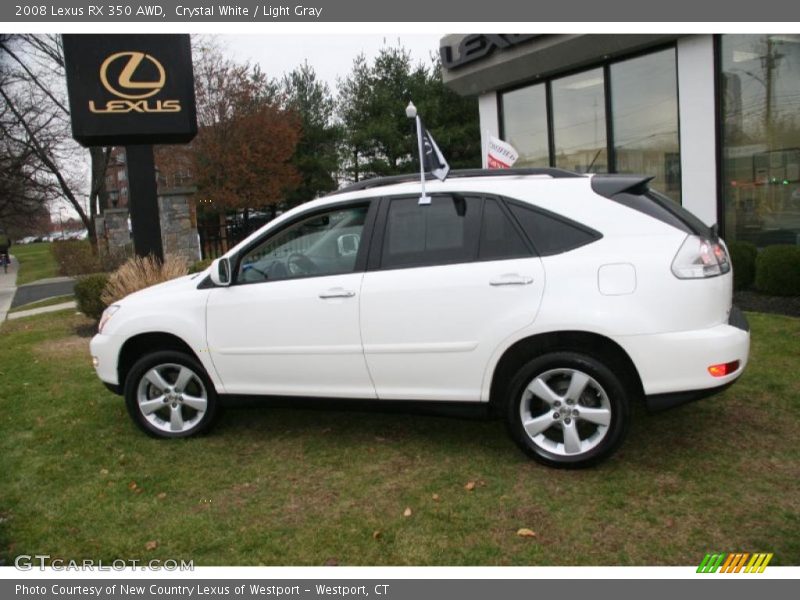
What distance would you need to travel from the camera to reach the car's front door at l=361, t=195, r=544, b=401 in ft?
13.3

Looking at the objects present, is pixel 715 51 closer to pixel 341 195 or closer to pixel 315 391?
pixel 341 195

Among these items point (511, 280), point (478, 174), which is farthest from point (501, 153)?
point (511, 280)

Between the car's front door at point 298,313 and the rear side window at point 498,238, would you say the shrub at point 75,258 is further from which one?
the rear side window at point 498,238

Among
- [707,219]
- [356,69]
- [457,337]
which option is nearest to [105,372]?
[457,337]

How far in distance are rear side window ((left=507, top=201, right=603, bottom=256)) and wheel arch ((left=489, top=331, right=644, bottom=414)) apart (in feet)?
1.66

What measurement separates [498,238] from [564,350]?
0.78 m

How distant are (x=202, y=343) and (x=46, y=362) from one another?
15.6 ft

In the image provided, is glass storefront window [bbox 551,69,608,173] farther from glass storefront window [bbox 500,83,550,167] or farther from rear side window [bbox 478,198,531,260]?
rear side window [bbox 478,198,531,260]

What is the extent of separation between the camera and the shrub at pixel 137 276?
31.4ft

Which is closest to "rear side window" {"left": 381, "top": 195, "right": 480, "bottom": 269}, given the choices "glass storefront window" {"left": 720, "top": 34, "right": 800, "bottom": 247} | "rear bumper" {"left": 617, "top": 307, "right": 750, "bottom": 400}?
"rear bumper" {"left": 617, "top": 307, "right": 750, "bottom": 400}

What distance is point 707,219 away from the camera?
10.8 meters

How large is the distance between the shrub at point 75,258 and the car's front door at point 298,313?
1513 cm

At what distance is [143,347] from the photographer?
16.8 ft

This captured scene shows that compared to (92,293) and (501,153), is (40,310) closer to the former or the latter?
(92,293)
